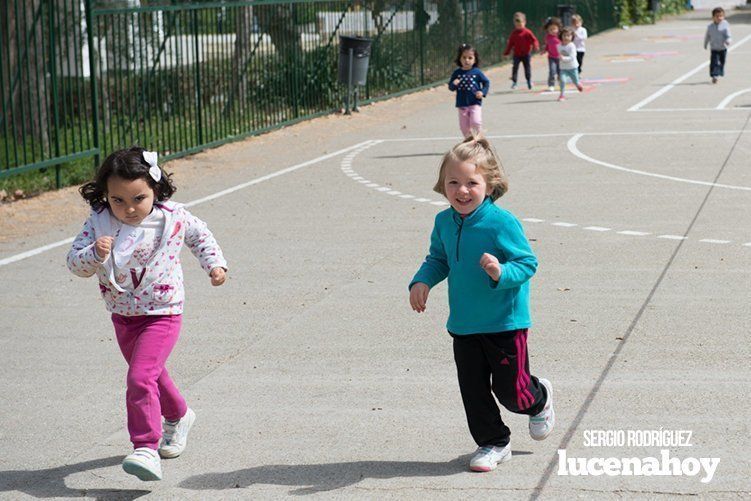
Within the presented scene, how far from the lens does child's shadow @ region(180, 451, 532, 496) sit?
522 centimetres

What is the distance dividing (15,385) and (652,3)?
54.7 meters

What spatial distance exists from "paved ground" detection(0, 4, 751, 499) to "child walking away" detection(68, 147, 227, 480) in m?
0.34

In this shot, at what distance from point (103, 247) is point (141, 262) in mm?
261

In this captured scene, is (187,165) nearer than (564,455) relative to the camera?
No

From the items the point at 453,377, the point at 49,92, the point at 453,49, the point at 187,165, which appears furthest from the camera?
the point at 453,49

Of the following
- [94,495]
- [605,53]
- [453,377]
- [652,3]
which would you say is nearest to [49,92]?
[453,377]

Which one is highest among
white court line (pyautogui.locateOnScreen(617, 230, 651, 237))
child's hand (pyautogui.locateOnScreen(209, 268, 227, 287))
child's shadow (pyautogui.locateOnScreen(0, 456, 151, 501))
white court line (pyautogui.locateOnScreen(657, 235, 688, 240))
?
child's hand (pyautogui.locateOnScreen(209, 268, 227, 287))

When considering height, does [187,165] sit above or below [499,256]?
below

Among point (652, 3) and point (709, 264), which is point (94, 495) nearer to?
point (709, 264)

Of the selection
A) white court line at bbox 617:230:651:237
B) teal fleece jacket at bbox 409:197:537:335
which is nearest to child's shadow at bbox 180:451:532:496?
teal fleece jacket at bbox 409:197:537:335

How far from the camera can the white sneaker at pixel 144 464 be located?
16.5 feet

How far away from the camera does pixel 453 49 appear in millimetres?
31656

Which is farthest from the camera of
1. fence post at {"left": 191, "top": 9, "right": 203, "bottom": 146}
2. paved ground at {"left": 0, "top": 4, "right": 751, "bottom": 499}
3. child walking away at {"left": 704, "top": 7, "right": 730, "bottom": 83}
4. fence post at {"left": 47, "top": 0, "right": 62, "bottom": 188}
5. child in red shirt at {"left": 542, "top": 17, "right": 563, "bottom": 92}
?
child walking away at {"left": 704, "top": 7, "right": 730, "bottom": 83}

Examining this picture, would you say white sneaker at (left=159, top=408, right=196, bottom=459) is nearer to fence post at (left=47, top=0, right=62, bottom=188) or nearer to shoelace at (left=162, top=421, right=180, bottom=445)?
shoelace at (left=162, top=421, right=180, bottom=445)
